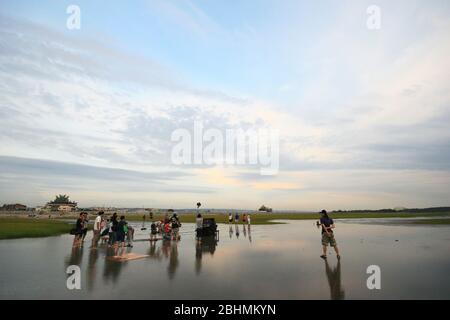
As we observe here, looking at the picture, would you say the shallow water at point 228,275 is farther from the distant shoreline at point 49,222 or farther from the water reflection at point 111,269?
the distant shoreline at point 49,222

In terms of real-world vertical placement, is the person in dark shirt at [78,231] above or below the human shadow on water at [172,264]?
above

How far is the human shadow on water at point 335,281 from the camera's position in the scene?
26.7 ft

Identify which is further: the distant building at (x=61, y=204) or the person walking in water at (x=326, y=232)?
the distant building at (x=61, y=204)

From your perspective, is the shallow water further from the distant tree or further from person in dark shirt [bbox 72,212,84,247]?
the distant tree

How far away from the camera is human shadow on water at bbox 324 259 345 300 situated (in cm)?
815

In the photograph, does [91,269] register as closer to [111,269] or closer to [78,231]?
[111,269]

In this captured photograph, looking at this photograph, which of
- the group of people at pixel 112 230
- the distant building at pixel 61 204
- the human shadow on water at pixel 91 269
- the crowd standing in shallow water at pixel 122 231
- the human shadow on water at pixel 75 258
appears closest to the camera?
the human shadow on water at pixel 91 269

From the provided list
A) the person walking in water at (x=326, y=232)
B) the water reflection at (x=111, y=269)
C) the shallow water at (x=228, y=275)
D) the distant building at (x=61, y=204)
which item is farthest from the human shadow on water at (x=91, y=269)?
the distant building at (x=61, y=204)

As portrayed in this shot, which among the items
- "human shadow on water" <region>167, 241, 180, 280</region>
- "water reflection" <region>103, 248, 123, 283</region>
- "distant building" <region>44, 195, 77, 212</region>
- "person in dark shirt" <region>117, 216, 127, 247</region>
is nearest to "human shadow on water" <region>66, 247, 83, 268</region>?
"water reflection" <region>103, 248, 123, 283</region>

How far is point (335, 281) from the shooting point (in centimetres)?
971
